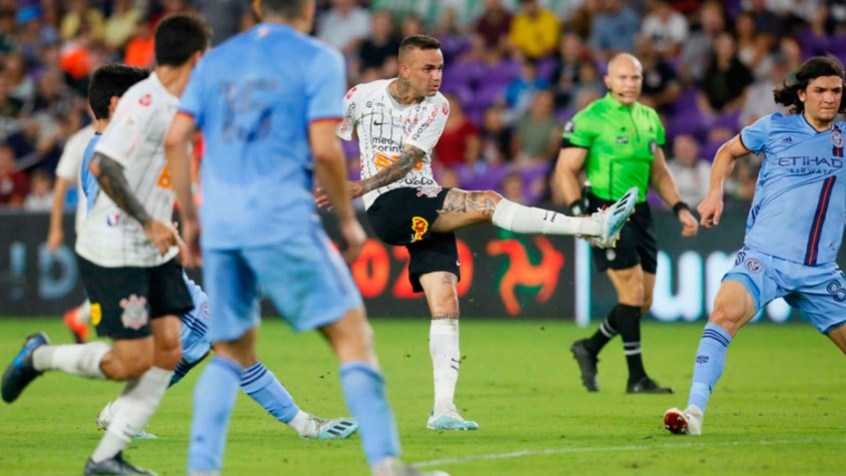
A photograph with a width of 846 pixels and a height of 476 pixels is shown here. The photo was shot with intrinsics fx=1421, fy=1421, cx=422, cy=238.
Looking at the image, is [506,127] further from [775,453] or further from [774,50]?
[775,453]

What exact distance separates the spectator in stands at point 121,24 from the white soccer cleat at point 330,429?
50.2 feet

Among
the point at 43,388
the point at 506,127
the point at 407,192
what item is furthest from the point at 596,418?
the point at 506,127

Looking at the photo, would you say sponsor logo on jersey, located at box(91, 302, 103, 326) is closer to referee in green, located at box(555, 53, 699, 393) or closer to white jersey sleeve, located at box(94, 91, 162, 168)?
white jersey sleeve, located at box(94, 91, 162, 168)

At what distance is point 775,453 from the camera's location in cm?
776

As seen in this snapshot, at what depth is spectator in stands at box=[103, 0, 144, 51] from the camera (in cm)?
2272

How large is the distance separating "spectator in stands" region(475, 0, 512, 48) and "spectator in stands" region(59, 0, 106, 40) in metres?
→ 6.34

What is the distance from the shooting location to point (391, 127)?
934 centimetres

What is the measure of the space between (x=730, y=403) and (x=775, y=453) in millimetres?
2721

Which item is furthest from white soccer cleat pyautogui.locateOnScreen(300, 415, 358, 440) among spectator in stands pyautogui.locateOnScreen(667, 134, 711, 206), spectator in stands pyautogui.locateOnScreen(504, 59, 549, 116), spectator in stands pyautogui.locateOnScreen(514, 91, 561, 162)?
Result: spectator in stands pyautogui.locateOnScreen(504, 59, 549, 116)

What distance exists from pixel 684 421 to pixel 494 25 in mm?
13840

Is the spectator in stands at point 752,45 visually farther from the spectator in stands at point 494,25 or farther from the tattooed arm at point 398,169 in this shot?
the tattooed arm at point 398,169

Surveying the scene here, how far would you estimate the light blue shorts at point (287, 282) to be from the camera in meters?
5.94

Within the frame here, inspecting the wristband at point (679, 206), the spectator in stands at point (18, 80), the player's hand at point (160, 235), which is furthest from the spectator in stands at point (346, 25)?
the player's hand at point (160, 235)

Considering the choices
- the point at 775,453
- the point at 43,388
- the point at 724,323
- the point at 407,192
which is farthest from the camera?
the point at 43,388
